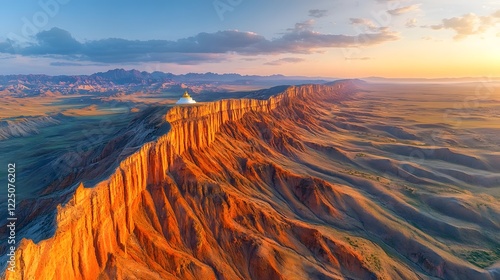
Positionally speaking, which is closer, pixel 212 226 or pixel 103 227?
pixel 103 227

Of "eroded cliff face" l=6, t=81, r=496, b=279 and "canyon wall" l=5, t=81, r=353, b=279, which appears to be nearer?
"canyon wall" l=5, t=81, r=353, b=279

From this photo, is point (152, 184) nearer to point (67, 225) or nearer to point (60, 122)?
point (67, 225)

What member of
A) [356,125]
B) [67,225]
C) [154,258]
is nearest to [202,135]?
[154,258]

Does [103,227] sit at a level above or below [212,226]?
above

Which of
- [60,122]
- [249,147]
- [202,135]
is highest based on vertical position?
[202,135]
